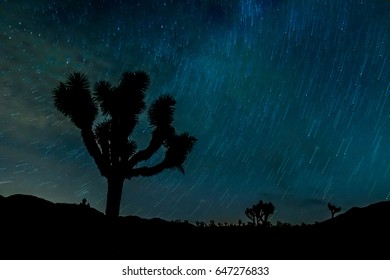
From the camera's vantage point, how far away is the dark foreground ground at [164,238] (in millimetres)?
6070

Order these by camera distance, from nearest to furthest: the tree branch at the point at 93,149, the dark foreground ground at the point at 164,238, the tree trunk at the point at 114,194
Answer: the dark foreground ground at the point at 164,238
the tree trunk at the point at 114,194
the tree branch at the point at 93,149

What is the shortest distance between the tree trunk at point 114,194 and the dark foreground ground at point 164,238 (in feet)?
7.20

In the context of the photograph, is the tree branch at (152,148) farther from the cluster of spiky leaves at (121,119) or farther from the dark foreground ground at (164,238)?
the dark foreground ground at (164,238)

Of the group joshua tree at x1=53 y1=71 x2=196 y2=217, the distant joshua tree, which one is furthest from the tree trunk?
the distant joshua tree

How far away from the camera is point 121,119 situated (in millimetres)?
12422

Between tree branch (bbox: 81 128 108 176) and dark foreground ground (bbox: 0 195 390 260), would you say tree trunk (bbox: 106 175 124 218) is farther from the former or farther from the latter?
dark foreground ground (bbox: 0 195 390 260)

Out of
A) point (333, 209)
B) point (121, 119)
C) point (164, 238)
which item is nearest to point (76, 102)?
point (121, 119)

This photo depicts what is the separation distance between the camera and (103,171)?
12141 mm

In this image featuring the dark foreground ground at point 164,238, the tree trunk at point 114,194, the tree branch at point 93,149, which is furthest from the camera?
the tree branch at point 93,149

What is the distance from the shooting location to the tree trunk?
11.7m

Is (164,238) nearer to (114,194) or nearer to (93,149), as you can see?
(114,194)

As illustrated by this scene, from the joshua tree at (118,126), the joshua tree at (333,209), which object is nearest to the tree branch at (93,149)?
the joshua tree at (118,126)

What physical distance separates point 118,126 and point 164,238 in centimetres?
573
